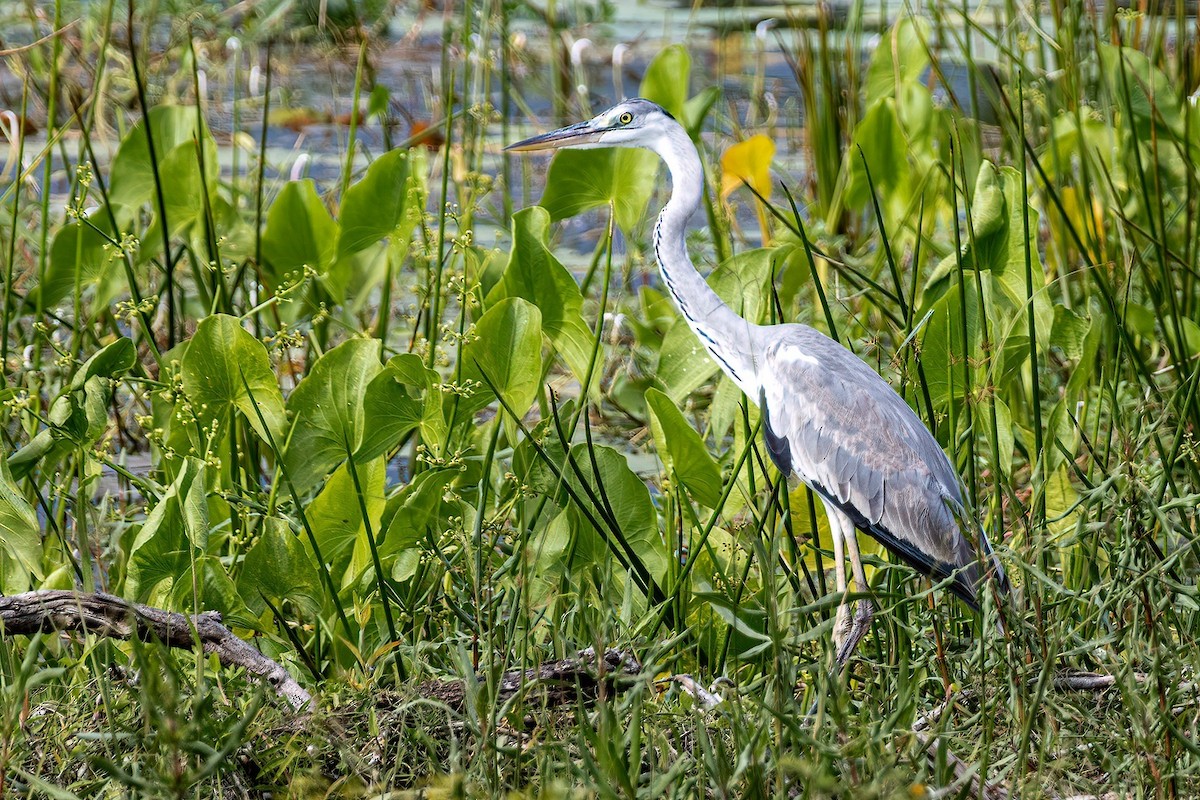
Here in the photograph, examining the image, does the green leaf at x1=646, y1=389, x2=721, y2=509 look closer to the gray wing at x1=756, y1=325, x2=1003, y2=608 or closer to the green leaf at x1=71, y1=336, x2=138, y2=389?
the gray wing at x1=756, y1=325, x2=1003, y2=608

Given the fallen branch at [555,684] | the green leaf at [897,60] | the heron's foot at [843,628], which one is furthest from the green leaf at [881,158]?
the fallen branch at [555,684]

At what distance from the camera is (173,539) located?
6.18 ft

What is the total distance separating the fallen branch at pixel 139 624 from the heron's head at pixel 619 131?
3.27 feet

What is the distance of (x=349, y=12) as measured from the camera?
509 centimetres

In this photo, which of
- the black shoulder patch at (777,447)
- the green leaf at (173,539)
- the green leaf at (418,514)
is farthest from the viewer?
the black shoulder patch at (777,447)

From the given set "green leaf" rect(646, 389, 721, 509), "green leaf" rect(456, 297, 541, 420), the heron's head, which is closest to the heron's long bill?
the heron's head

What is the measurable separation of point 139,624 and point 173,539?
0.26 m

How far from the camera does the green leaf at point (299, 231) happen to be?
2.55m

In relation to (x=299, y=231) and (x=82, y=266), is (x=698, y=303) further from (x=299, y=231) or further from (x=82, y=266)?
(x=82, y=266)

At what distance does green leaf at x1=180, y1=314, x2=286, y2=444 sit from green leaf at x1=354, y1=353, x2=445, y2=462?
0.14 meters

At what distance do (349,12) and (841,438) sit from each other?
12.0 feet

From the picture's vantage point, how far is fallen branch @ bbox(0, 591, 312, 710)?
160 centimetres

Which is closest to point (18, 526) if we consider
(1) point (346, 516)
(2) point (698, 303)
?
(1) point (346, 516)

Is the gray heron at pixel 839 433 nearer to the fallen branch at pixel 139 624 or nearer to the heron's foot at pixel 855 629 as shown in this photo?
the heron's foot at pixel 855 629
